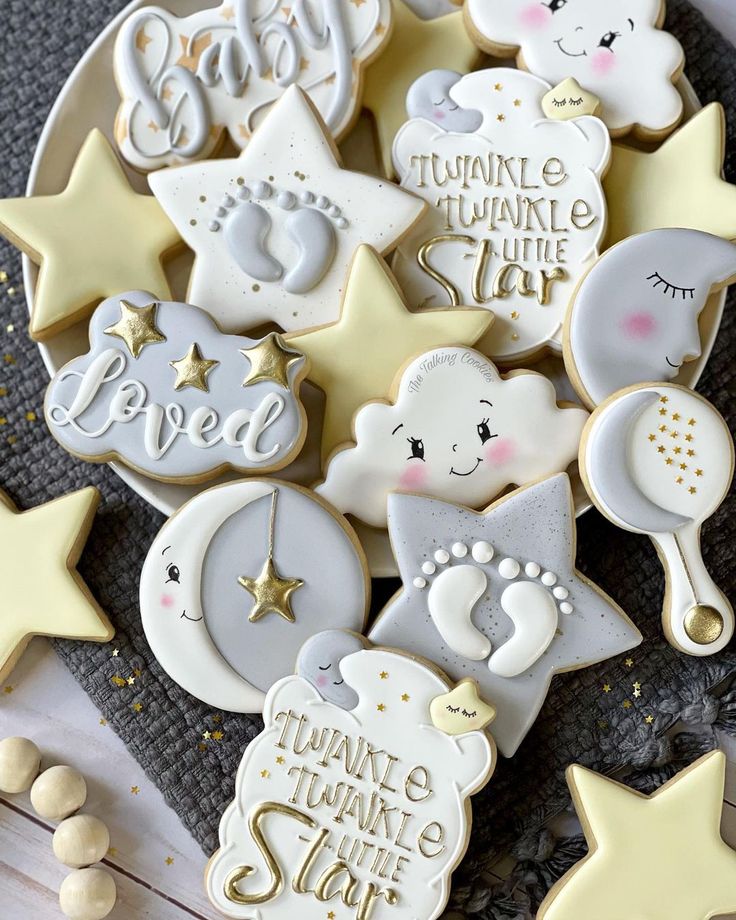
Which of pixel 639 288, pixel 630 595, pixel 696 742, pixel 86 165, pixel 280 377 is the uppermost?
pixel 86 165

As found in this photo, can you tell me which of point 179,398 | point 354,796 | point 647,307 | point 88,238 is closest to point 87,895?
point 354,796

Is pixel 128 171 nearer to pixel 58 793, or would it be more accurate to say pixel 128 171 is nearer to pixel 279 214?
pixel 279 214

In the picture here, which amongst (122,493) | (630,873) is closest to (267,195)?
(122,493)

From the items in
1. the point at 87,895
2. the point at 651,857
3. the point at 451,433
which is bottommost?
the point at 651,857

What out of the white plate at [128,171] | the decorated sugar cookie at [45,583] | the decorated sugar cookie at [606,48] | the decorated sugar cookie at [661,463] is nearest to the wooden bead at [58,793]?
the decorated sugar cookie at [45,583]

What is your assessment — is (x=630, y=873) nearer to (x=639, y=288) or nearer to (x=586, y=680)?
(x=586, y=680)

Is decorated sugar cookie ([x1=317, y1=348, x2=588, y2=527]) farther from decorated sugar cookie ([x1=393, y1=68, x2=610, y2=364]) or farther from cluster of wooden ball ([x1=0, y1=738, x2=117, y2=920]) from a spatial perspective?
cluster of wooden ball ([x1=0, y1=738, x2=117, y2=920])
